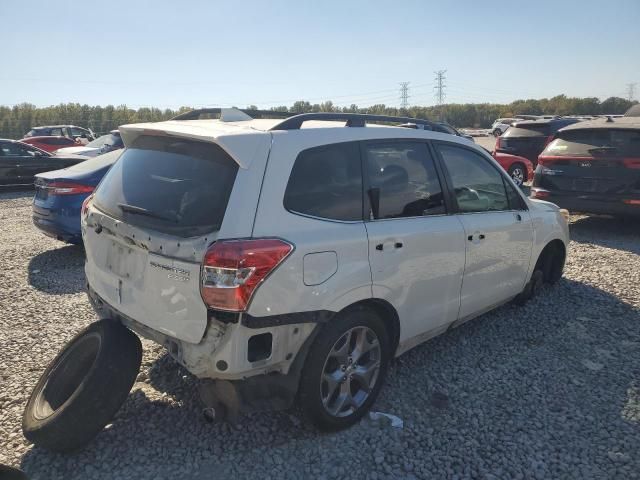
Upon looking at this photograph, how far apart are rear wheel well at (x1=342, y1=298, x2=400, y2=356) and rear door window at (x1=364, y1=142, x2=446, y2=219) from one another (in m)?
0.53

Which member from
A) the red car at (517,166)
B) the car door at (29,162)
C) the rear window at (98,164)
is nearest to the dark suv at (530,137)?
the red car at (517,166)

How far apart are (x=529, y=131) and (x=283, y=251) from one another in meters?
13.2

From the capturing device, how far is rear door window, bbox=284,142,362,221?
9.05 feet

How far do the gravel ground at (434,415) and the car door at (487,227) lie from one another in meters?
0.45

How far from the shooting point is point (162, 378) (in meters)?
3.59

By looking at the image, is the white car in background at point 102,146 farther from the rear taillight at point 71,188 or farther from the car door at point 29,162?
the rear taillight at point 71,188

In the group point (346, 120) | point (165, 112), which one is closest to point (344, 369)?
point (346, 120)

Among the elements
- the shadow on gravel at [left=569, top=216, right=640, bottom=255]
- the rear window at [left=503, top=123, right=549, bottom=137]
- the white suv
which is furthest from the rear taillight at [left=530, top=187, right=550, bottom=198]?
the rear window at [left=503, top=123, right=549, bottom=137]

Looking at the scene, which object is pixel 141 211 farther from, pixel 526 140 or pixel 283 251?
pixel 526 140

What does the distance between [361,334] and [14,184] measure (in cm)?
1318

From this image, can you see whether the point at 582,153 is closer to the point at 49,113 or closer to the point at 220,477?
the point at 220,477

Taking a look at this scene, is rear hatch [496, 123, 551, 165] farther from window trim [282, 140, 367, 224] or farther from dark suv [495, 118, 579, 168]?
window trim [282, 140, 367, 224]

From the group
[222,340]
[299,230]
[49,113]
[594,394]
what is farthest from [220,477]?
[49,113]

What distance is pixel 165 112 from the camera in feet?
167
